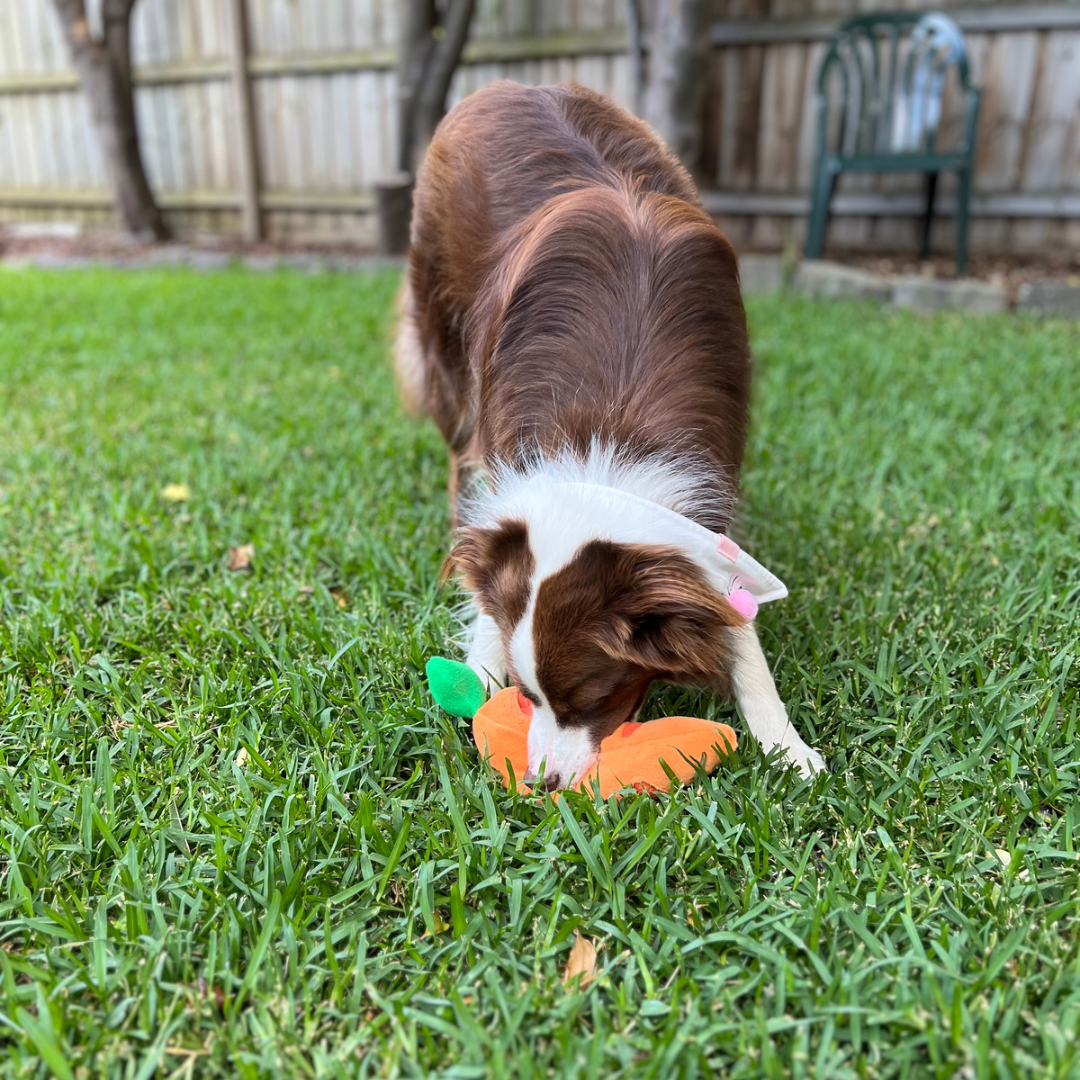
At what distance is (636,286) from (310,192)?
8.45 metres

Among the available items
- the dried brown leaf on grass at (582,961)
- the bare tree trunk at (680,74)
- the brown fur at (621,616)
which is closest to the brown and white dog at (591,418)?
the brown fur at (621,616)

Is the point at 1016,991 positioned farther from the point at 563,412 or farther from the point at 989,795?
the point at 563,412

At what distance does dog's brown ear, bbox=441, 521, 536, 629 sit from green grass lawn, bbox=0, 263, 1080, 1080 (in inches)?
13.9

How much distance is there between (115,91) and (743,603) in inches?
395

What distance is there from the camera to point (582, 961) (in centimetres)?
161

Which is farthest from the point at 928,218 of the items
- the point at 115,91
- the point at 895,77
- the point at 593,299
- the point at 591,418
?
the point at 115,91

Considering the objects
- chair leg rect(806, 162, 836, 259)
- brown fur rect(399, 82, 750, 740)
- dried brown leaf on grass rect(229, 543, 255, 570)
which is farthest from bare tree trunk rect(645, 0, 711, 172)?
dried brown leaf on grass rect(229, 543, 255, 570)

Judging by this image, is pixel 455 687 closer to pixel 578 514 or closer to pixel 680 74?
pixel 578 514

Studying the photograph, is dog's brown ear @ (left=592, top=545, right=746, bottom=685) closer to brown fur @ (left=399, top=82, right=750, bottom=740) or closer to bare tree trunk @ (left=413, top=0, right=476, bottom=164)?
brown fur @ (left=399, top=82, right=750, bottom=740)

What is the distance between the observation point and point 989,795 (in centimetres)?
192

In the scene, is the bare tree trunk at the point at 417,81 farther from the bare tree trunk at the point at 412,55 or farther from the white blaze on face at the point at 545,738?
the white blaze on face at the point at 545,738

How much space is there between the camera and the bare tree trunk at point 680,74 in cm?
660

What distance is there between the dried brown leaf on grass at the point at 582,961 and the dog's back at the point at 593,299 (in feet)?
3.39

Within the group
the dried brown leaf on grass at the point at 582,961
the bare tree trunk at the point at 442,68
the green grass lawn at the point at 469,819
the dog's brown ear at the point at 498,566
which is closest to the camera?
the green grass lawn at the point at 469,819
